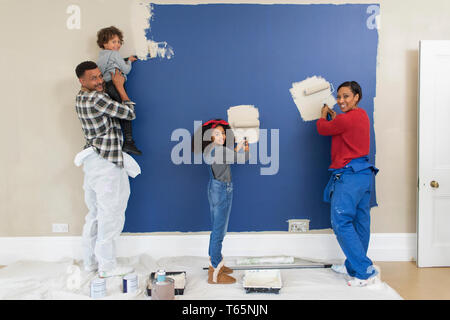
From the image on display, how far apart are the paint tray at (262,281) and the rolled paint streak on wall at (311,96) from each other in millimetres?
1240

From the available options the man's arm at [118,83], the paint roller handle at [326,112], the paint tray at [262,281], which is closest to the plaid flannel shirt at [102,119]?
the man's arm at [118,83]

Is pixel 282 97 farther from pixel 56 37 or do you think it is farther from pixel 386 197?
pixel 56 37

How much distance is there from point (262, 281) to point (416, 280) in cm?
113

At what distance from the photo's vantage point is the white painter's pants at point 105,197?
2547 mm

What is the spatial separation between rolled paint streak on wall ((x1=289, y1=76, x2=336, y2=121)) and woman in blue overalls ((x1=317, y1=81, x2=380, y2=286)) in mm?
353

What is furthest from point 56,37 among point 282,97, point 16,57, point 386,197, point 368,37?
point 386,197

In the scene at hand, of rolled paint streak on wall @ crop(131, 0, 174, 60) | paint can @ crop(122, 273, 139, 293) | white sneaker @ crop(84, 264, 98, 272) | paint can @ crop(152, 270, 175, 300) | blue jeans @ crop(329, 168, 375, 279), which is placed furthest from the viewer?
rolled paint streak on wall @ crop(131, 0, 174, 60)

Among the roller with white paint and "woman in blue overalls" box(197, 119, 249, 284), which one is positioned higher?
the roller with white paint

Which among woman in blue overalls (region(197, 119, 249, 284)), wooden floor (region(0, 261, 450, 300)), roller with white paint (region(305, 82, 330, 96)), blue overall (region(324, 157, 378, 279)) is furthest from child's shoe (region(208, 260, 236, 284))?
roller with white paint (region(305, 82, 330, 96))

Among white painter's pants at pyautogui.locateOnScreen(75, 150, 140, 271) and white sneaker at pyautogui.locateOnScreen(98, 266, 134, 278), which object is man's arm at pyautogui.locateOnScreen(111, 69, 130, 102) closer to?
white painter's pants at pyautogui.locateOnScreen(75, 150, 140, 271)

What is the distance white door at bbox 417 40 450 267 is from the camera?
9.12ft

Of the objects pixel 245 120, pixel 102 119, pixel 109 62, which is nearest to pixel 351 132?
pixel 245 120

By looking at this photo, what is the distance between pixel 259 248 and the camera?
2951 millimetres
